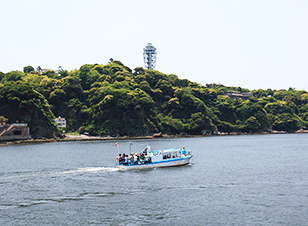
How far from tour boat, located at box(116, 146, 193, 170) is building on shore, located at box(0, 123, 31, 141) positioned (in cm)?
9571

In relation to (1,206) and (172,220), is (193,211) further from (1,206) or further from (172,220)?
(1,206)

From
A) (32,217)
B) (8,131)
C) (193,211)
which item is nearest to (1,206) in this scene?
(32,217)

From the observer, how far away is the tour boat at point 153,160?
66.7m

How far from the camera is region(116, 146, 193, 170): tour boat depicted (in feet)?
219

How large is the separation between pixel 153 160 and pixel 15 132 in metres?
106

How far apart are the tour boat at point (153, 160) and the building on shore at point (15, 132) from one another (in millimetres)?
95710

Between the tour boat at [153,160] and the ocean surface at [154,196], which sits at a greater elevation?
the tour boat at [153,160]

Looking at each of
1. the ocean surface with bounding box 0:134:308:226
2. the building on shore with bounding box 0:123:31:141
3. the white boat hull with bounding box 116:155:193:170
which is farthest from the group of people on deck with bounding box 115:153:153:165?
the building on shore with bounding box 0:123:31:141

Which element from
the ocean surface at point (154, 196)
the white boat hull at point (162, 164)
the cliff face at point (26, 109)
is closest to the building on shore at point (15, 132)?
the cliff face at point (26, 109)

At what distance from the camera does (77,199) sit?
142ft

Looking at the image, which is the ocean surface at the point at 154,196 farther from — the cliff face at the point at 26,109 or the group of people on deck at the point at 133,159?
the cliff face at the point at 26,109

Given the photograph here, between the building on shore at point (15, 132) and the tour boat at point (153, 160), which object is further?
the building on shore at point (15, 132)

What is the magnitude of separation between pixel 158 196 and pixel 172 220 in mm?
10370

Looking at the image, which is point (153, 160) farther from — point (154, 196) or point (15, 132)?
point (15, 132)
